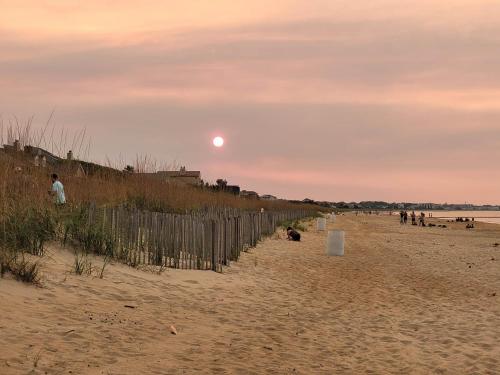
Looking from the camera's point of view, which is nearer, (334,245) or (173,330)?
(173,330)

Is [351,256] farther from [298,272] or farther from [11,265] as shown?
[11,265]

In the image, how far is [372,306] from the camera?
380 inches

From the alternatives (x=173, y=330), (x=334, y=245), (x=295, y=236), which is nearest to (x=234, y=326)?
(x=173, y=330)

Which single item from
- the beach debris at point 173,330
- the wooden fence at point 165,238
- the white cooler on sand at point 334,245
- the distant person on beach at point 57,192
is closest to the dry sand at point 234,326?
the beach debris at point 173,330

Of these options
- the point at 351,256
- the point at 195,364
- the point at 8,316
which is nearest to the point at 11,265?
the point at 8,316

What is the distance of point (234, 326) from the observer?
7062 mm

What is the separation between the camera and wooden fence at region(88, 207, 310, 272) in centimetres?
1004

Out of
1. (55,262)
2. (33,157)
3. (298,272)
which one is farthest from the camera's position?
(298,272)

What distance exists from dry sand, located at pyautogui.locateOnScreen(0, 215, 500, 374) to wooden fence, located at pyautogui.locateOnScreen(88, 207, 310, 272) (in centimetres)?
58

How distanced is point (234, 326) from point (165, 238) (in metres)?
4.26

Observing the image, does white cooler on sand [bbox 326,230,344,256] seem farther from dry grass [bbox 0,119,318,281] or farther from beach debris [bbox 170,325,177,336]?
beach debris [bbox 170,325,177,336]

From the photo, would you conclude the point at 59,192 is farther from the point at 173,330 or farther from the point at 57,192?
the point at 173,330

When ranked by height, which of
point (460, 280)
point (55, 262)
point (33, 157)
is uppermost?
point (33, 157)

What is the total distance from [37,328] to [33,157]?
5884 mm
